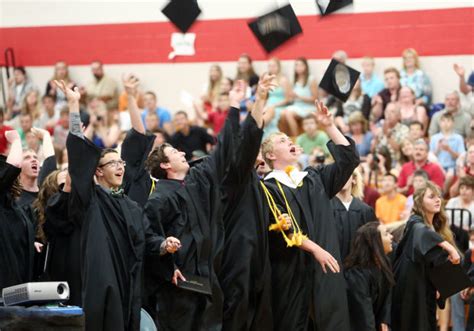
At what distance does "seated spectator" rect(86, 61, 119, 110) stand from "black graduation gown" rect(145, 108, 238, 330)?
9.79 metres

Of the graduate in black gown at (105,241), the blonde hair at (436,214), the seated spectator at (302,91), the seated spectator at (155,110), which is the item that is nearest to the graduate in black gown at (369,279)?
the blonde hair at (436,214)

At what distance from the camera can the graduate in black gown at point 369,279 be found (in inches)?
344

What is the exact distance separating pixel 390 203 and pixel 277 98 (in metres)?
4.01

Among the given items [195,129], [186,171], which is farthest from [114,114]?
[186,171]

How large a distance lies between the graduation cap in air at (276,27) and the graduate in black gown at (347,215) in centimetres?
153

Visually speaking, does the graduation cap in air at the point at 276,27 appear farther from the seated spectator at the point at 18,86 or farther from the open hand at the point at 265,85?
the seated spectator at the point at 18,86

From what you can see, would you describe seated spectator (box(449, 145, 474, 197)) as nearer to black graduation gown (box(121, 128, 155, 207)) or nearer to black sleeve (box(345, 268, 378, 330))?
black sleeve (box(345, 268, 378, 330))

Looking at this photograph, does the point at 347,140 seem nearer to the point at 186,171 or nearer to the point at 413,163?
the point at 186,171

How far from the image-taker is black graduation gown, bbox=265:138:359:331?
8.24 meters

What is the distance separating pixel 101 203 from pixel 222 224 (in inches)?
39.8

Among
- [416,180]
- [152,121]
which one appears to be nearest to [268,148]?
[416,180]

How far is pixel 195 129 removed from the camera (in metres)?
14.6

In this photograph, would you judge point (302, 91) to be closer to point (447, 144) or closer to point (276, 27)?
point (447, 144)

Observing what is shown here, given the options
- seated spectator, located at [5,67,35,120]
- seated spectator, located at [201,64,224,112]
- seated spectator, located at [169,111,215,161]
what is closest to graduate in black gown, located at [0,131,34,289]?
seated spectator, located at [169,111,215,161]
